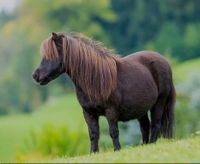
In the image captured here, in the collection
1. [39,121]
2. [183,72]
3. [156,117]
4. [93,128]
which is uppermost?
[93,128]

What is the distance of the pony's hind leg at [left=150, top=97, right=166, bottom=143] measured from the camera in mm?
11414

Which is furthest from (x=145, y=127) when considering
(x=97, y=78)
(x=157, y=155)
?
(x=157, y=155)

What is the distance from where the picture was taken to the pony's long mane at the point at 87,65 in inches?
403

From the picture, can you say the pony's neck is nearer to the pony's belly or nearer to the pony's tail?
the pony's belly

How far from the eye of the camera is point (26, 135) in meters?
52.2

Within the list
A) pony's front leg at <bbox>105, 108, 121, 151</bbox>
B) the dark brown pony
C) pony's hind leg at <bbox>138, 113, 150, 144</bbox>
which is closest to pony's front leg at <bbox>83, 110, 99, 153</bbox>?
the dark brown pony

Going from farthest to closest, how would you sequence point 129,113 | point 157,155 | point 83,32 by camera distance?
point 83,32 < point 129,113 < point 157,155

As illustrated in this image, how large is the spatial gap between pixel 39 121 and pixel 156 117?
4740cm

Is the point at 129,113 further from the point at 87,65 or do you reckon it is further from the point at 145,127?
the point at 145,127

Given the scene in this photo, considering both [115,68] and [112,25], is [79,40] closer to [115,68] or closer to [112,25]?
[115,68]

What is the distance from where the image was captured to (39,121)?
58.4 metres

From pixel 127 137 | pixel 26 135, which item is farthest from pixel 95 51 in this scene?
pixel 26 135

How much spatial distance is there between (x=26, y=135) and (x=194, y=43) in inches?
1566

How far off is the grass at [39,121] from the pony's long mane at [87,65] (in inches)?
1338
